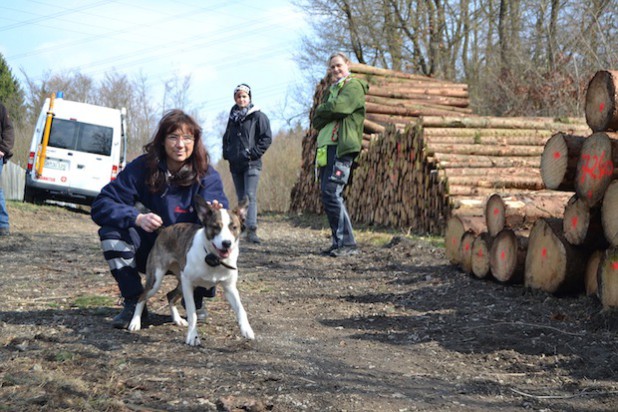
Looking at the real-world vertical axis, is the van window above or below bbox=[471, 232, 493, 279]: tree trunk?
above

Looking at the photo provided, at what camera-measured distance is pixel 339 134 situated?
812cm

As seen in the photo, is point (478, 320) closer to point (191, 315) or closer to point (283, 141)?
point (191, 315)

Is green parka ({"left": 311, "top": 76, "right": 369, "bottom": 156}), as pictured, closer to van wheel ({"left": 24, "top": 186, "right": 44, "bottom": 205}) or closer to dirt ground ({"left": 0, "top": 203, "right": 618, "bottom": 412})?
dirt ground ({"left": 0, "top": 203, "right": 618, "bottom": 412})

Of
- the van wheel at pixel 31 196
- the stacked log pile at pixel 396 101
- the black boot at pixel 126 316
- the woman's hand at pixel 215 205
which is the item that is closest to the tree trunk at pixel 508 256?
the woman's hand at pixel 215 205

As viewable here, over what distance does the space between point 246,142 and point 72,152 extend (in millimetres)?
9950

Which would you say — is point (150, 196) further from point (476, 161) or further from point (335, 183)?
point (476, 161)

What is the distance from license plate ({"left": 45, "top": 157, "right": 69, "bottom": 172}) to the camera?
1769 cm

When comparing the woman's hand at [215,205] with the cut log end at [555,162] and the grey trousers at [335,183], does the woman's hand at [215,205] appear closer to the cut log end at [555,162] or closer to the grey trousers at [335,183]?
the cut log end at [555,162]

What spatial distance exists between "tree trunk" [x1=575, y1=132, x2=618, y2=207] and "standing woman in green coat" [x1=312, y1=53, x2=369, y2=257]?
131 inches

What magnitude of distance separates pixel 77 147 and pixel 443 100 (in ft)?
31.8

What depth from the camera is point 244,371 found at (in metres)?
3.53

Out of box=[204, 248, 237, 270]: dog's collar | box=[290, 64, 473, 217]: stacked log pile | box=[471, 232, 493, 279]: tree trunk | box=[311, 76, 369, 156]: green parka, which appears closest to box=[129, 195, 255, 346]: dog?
box=[204, 248, 237, 270]: dog's collar

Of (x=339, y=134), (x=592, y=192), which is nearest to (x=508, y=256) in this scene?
(x=592, y=192)

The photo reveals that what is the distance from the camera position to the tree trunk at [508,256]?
19.2 feet
